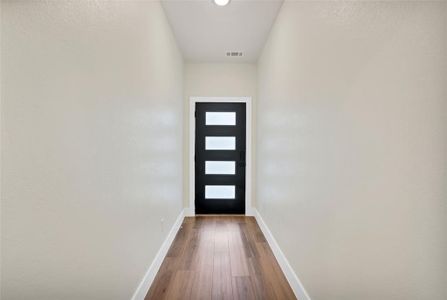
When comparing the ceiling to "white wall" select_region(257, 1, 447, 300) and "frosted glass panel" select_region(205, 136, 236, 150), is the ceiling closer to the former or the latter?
"white wall" select_region(257, 1, 447, 300)

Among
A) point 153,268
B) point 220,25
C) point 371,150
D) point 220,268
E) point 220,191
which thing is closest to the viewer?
point 371,150

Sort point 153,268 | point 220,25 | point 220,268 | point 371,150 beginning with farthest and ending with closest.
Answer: point 220,25, point 220,268, point 153,268, point 371,150

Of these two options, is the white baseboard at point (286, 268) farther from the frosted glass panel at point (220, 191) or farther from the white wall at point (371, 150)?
the frosted glass panel at point (220, 191)

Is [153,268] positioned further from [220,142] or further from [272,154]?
[220,142]

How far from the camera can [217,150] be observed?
14.6ft

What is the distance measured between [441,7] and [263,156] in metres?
3.02

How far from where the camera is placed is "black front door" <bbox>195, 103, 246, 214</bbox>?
4.42 m

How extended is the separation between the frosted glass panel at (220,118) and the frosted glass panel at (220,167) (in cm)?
71

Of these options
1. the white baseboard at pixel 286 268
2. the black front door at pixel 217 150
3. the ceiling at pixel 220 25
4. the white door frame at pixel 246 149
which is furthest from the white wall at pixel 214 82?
the white baseboard at pixel 286 268

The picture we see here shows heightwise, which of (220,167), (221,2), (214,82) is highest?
(221,2)

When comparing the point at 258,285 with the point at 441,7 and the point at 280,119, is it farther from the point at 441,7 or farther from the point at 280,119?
the point at 441,7

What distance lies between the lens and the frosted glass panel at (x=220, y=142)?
4.43 metres

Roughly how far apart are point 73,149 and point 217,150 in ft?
11.2

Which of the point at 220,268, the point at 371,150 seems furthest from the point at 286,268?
the point at 371,150
